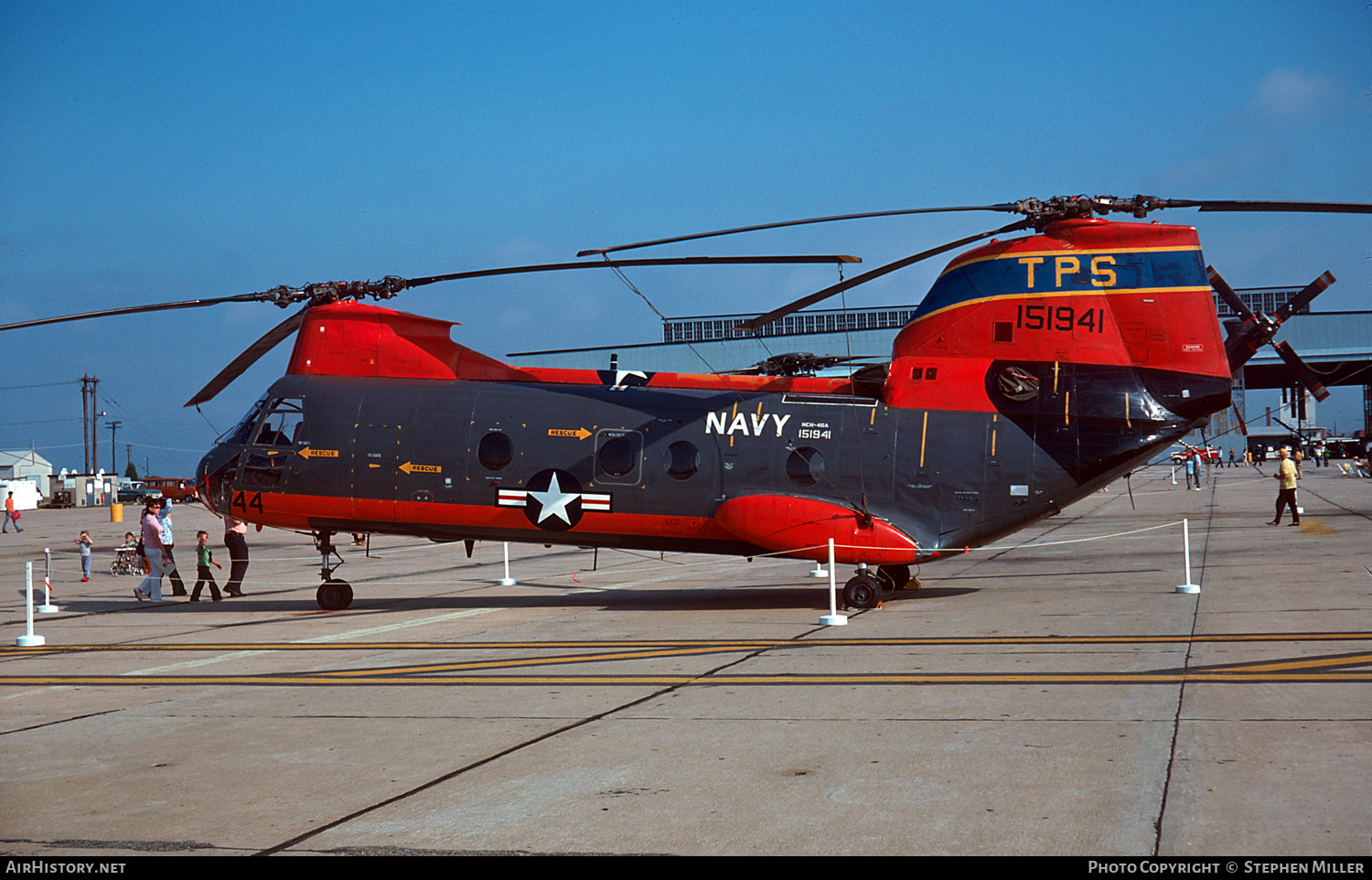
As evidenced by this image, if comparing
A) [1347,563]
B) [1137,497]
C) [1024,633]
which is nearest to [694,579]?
[1024,633]

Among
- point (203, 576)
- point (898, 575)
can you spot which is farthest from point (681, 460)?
point (203, 576)

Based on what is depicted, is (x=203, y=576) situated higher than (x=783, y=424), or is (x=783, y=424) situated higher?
(x=783, y=424)

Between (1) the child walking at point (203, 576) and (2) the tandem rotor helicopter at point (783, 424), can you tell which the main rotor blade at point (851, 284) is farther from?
(1) the child walking at point (203, 576)

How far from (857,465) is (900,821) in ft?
33.2

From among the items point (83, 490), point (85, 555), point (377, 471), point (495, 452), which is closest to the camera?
point (495, 452)

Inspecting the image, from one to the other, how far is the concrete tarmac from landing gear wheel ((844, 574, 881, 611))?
1.56ft

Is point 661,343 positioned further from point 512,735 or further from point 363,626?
point 512,735

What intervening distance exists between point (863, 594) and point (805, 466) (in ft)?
6.81

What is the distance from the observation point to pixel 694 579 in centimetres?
2077

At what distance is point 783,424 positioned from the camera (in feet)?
51.0

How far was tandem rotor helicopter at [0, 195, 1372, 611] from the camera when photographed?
48.6 feet

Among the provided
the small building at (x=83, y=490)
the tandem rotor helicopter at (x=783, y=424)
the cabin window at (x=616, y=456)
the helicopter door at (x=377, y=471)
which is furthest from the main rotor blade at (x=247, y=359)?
the small building at (x=83, y=490)

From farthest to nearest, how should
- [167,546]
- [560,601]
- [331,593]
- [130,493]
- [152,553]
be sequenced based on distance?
[130,493] → [167,546] → [152,553] → [560,601] → [331,593]

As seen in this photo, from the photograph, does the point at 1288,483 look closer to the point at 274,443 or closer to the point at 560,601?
the point at 560,601
